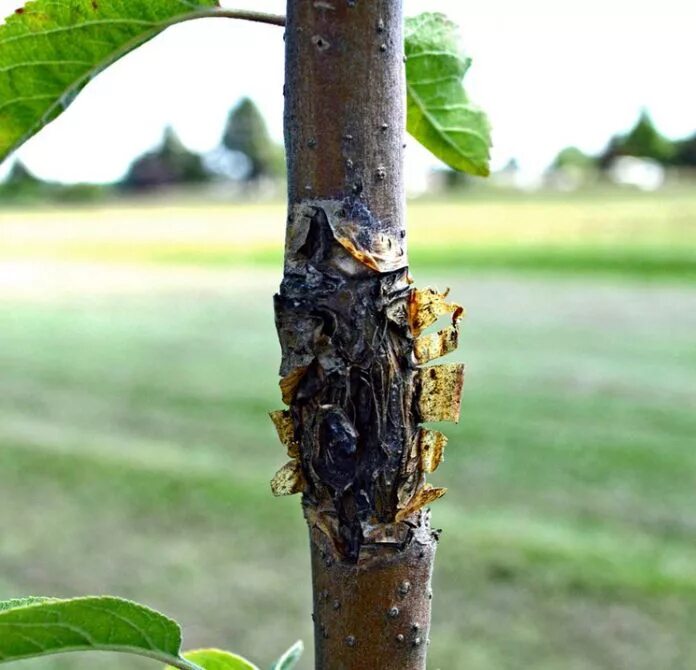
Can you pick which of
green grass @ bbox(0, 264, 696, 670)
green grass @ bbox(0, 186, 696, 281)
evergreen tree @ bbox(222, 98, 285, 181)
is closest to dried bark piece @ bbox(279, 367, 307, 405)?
green grass @ bbox(0, 264, 696, 670)

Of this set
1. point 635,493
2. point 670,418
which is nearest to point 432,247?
point 670,418

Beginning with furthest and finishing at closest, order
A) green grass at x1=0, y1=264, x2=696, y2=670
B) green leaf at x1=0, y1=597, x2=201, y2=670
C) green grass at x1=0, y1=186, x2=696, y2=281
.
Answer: green grass at x1=0, y1=186, x2=696, y2=281 → green grass at x1=0, y1=264, x2=696, y2=670 → green leaf at x1=0, y1=597, x2=201, y2=670

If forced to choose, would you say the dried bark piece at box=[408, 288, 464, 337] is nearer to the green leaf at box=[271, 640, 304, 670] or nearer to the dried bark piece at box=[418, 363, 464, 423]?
the dried bark piece at box=[418, 363, 464, 423]

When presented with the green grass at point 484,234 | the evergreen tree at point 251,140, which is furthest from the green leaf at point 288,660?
the evergreen tree at point 251,140

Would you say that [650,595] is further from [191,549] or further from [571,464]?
[191,549]

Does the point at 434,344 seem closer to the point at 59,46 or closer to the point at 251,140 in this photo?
the point at 59,46

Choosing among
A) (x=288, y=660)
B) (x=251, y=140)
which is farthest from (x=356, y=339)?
(x=251, y=140)
